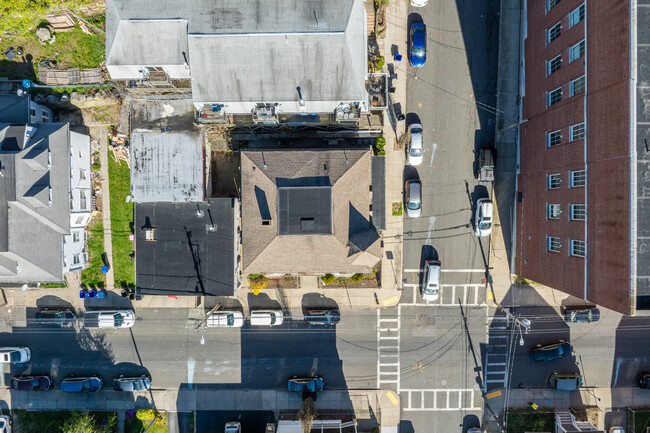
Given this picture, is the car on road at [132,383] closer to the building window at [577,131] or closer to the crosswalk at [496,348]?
the crosswalk at [496,348]

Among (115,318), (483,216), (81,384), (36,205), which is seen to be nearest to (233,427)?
(81,384)

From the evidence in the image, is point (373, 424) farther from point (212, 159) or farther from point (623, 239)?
point (212, 159)

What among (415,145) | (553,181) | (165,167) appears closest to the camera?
(553,181)

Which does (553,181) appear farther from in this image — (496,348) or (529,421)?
(529,421)

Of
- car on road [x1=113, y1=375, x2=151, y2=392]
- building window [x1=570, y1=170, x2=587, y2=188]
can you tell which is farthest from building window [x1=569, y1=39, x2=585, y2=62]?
car on road [x1=113, y1=375, x2=151, y2=392]

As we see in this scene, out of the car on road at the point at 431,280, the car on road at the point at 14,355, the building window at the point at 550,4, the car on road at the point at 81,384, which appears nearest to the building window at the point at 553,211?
the car on road at the point at 431,280
